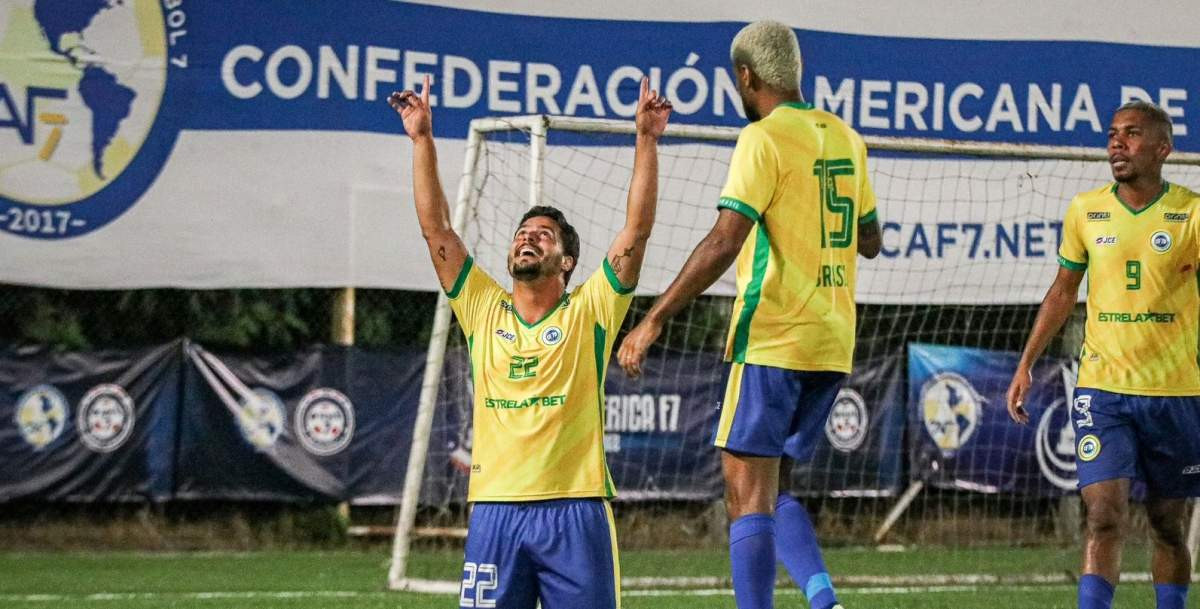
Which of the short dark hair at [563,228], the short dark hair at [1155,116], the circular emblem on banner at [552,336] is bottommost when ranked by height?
the circular emblem on banner at [552,336]

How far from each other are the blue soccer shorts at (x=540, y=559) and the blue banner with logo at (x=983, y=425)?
795 centimetres

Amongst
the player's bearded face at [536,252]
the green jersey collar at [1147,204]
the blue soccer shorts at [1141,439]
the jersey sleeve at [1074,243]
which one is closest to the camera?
the player's bearded face at [536,252]

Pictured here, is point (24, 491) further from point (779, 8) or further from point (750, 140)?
point (750, 140)

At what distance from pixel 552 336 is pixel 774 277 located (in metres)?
0.75

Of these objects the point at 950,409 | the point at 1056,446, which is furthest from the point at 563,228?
the point at 1056,446

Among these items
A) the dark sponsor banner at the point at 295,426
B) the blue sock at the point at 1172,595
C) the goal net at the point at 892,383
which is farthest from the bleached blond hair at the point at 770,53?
the dark sponsor banner at the point at 295,426

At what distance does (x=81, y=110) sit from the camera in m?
10.7

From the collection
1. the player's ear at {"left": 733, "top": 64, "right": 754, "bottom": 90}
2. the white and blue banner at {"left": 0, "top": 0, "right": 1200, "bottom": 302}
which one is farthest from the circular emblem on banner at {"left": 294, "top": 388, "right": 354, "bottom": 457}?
the player's ear at {"left": 733, "top": 64, "right": 754, "bottom": 90}

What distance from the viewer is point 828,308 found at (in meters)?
4.89

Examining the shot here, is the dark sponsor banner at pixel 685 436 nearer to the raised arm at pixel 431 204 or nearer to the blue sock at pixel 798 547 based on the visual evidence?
the blue sock at pixel 798 547

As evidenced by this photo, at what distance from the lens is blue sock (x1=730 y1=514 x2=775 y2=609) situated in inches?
187

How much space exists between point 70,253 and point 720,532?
5.28 m

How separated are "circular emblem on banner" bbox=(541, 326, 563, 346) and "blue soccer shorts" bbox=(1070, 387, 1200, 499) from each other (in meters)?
2.40

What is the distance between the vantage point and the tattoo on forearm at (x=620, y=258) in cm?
461
